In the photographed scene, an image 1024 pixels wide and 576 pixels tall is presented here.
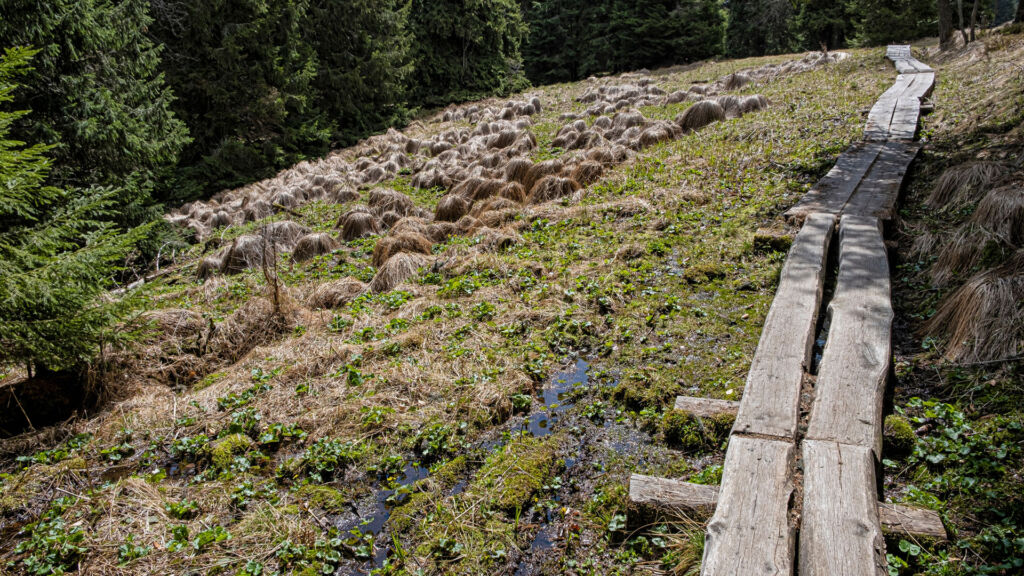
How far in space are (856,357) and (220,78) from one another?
15.7 m

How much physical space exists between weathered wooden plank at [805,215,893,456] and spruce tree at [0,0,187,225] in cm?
774

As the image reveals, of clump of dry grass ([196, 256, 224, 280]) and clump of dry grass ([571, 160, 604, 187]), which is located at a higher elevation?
clump of dry grass ([571, 160, 604, 187])

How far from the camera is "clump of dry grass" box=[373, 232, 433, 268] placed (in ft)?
22.9

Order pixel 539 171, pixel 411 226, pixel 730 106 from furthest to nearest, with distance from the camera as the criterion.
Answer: pixel 730 106
pixel 539 171
pixel 411 226

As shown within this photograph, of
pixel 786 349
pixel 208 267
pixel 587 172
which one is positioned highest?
pixel 587 172

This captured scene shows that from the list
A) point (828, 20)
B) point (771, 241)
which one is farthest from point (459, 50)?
point (771, 241)

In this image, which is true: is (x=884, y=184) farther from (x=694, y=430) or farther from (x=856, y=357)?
(x=694, y=430)

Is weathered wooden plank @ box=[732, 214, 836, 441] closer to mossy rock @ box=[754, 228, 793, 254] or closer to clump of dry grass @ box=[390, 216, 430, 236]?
mossy rock @ box=[754, 228, 793, 254]

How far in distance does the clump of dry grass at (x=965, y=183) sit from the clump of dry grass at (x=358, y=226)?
287 inches

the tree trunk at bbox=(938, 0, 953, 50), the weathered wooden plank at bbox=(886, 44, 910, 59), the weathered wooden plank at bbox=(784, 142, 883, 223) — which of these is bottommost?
the weathered wooden plank at bbox=(784, 142, 883, 223)

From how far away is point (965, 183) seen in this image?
183 inches

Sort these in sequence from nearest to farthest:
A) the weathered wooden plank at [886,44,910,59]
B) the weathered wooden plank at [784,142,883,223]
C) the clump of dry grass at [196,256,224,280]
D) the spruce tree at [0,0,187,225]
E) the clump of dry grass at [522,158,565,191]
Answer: the weathered wooden plank at [784,142,883,223] → the spruce tree at [0,0,187,225] → the clump of dry grass at [196,256,224,280] → the clump of dry grass at [522,158,565,191] → the weathered wooden plank at [886,44,910,59]

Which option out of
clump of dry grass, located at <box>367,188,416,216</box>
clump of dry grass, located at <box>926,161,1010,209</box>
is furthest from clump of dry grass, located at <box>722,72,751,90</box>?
clump of dry grass, located at <box>926,161,1010,209</box>

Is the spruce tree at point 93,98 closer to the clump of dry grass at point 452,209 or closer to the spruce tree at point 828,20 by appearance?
the clump of dry grass at point 452,209
